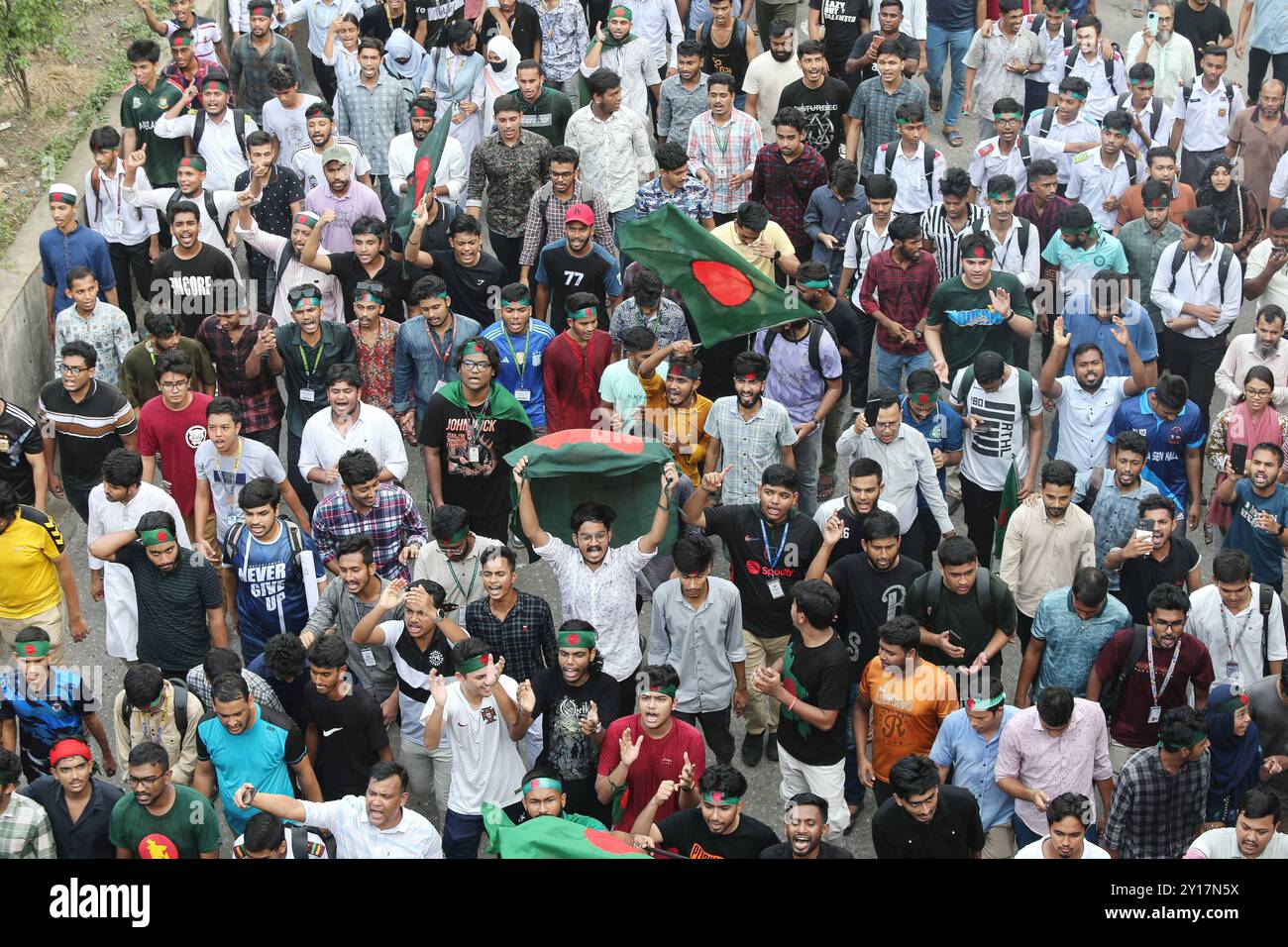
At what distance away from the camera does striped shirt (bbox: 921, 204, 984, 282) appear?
13.7 metres

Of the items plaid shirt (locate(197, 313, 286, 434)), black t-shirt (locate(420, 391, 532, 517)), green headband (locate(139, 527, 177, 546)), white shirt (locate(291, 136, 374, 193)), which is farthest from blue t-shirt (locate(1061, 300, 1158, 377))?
green headband (locate(139, 527, 177, 546))

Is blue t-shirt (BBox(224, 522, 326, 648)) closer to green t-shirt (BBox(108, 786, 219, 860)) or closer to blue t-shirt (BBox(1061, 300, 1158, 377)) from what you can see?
green t-shirt (BBox(108, 786, 219, 860))

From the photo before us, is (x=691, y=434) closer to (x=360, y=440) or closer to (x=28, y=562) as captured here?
(x=360, y=440)

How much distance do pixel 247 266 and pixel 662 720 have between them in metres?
7.65

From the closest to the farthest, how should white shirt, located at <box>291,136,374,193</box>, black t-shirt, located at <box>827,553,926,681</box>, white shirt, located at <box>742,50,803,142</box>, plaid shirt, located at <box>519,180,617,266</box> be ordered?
1. black t-shirt, located at <box>827,553,926,681</box>
2. plaid shirt, located at <box>519,180,617,266</box>
3. white shirt, located at <box>291,136,374,193</box>
4. white shirt, located at <box>742,50,803,142</box>

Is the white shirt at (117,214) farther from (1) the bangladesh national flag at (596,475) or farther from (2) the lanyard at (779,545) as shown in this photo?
(2) the lanyard at (779,545)

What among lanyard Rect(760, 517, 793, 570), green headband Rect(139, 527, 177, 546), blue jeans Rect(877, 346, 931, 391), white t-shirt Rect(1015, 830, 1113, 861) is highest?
blue jeans Rect(877, 346, 931, 391)

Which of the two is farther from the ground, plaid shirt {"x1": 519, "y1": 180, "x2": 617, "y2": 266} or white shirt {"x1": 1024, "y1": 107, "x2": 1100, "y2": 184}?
white shirt {"x1": 1024, "y1": 107, "x2": 1100, "y2": 184}

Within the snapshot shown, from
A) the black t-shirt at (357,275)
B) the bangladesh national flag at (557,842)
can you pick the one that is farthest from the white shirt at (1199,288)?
the bangladesh national flag at (557,842)

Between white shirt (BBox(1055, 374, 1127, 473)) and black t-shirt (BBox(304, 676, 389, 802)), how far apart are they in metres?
4.90

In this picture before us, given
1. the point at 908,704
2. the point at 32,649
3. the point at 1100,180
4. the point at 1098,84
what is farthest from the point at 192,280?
the point at 1098,84

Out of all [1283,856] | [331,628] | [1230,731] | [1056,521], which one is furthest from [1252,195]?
[331,628]

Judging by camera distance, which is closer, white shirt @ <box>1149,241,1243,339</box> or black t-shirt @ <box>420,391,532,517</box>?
black t-shirt @ <box>420,391,532,517</box>

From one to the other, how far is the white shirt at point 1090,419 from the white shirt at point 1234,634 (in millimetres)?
1781
